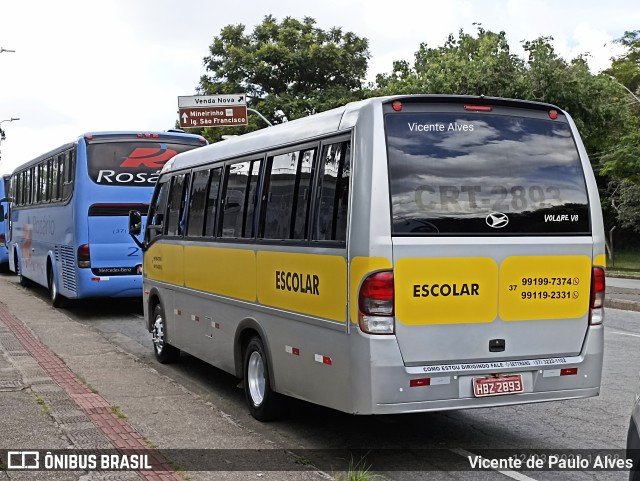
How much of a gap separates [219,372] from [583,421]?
443 cm

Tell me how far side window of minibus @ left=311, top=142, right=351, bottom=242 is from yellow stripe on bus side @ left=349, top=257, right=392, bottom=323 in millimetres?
286

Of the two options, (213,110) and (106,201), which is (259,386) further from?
(213,110)

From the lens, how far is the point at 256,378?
7.91 m

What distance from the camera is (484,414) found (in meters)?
8.12

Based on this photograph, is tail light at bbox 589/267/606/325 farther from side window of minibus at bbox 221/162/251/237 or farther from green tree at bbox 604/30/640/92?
green tree at bbox 604/30/640/92

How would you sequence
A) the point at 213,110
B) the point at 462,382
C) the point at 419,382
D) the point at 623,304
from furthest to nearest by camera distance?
the point at 213,110, the point at 623,304, the point at 462,382, the point at 419,382

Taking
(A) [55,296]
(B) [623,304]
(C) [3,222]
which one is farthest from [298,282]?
(C) [3,222]

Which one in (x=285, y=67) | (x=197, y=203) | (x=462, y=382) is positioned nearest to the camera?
(x=462, y=382)

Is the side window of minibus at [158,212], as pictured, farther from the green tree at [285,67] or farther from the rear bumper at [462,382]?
the green tree at [285,67]

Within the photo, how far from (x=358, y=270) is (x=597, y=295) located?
6.39 feet

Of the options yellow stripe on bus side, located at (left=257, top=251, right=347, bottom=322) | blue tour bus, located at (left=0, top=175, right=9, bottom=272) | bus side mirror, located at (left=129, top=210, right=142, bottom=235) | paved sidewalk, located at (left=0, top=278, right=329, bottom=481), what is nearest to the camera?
paved sidewalk, located at (left=0, top=278, right=329, bottom=481)

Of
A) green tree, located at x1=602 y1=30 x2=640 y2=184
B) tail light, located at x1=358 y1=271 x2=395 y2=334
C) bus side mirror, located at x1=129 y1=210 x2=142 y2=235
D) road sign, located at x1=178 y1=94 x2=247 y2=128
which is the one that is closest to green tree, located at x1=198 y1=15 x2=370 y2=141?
road sign, located at x1=178 y1=94 x2=247 y2=128

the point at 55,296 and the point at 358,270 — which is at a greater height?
the point at 358,270

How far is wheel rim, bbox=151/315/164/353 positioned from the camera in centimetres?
1102
